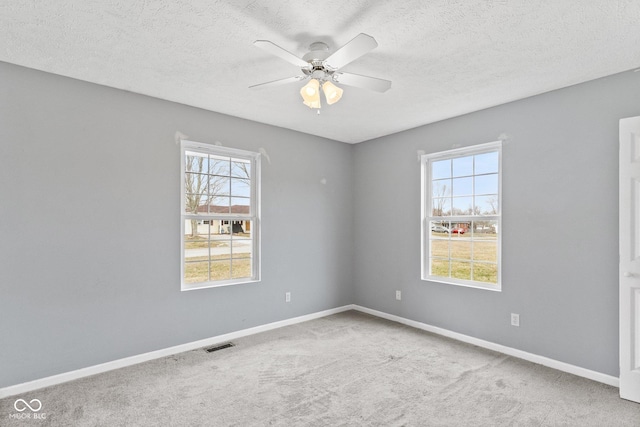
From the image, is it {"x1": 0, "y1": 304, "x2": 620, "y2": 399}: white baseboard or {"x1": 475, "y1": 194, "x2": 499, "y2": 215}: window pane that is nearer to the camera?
{"x1": 0, "y1": 304, "x2": 620, "y2": 399}: white baseboard

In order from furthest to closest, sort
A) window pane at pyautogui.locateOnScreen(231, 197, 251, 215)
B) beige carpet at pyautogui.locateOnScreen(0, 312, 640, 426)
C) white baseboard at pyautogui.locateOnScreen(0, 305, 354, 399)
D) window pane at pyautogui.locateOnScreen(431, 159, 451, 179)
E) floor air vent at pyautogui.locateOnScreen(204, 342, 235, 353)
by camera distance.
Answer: window pane at pyautogui.locateOnScreen(431, 159, 451, 179) → window pane at pyautogui.locateOnScreen(231, 197, 251, 215) → floor air vent at pyautogui.locateOnScreen(204, 342, 235, 353) → white baseboard at pyautogui.locateOnScreen(0, 305, 354, 399) → beige carpet at pyautogui.locateOnScreen(0, 312, 640, 426)

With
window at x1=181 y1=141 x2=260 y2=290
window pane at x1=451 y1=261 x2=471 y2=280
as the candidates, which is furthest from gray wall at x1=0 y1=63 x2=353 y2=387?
window pane at x1=451 y1=261 x2=471 y2=280

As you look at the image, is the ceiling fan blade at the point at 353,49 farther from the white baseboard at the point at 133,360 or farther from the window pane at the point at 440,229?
the white baseboard at the point at 133,360

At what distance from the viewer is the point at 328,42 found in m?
2.35

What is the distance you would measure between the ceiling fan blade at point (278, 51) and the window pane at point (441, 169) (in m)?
2.42

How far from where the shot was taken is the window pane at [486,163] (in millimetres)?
3668

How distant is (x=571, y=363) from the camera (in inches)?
118

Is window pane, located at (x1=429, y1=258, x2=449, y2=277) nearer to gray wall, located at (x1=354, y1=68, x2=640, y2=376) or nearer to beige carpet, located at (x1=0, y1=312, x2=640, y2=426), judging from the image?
gray wall, located at (x1=354, y1=68, x2=640, y2=376)

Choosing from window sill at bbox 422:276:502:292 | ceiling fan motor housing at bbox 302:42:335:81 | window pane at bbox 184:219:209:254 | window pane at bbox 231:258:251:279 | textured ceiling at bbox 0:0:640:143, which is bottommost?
window sill at bbox 422:276:502:292

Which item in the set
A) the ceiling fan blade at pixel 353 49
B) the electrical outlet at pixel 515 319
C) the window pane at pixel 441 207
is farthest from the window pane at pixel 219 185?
the electrical outlet at pixel 515 319

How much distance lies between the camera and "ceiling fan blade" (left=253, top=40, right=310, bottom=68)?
1.96 metres

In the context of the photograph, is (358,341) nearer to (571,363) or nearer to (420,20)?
(571,363)

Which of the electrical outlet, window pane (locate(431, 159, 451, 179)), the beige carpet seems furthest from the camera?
window pane (locate(431, 159, 451, 179))

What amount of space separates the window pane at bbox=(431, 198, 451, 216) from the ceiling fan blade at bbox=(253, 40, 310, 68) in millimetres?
2544
